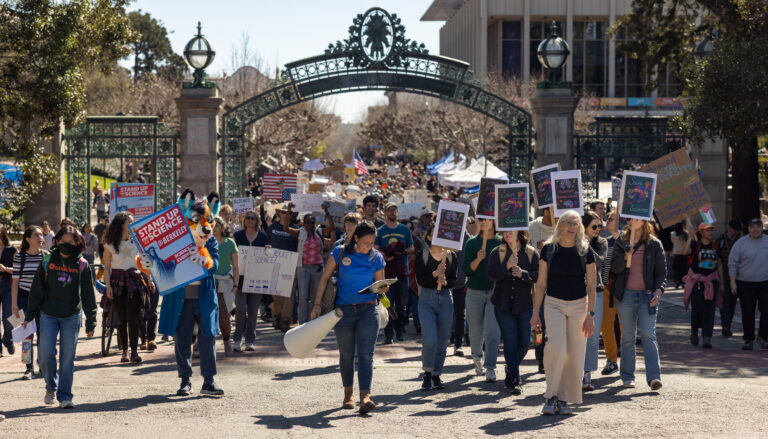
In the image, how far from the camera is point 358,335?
330 inches

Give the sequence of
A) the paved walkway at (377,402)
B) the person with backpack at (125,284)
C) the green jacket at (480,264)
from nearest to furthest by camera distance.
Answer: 1. the paved walkway at (377,402)
2. the green jacket at (480,264)
3. the person with backpack at (125,284)

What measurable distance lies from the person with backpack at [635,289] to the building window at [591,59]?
7092 centimetres

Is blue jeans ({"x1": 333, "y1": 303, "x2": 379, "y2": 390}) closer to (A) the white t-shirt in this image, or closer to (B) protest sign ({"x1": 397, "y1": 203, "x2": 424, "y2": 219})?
(A) the white t-shirt

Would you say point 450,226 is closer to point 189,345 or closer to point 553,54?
point 189,345

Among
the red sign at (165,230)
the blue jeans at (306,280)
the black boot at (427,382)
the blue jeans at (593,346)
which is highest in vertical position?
the red sign at (165,230)

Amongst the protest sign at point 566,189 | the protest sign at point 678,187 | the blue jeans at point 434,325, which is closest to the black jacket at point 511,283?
the blue jeans at point 434,325

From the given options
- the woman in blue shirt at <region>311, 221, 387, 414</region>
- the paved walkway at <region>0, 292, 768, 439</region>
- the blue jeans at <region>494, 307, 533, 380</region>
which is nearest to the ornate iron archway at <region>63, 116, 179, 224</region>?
the paved walkway at <region>0, 292, 768, 439</region>

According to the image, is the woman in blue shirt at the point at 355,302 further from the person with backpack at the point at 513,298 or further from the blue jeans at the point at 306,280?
the blue jeans at the point at 306,280

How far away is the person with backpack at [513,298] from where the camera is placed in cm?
916

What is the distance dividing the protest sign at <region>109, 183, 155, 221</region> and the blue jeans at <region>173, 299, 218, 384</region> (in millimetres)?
6606

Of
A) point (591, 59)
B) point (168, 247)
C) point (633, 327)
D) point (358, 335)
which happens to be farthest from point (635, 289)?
point (591, 59)

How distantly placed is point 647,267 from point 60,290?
17.5 feet

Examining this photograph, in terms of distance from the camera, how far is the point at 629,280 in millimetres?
9609

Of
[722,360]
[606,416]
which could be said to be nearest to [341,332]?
[606,416]
